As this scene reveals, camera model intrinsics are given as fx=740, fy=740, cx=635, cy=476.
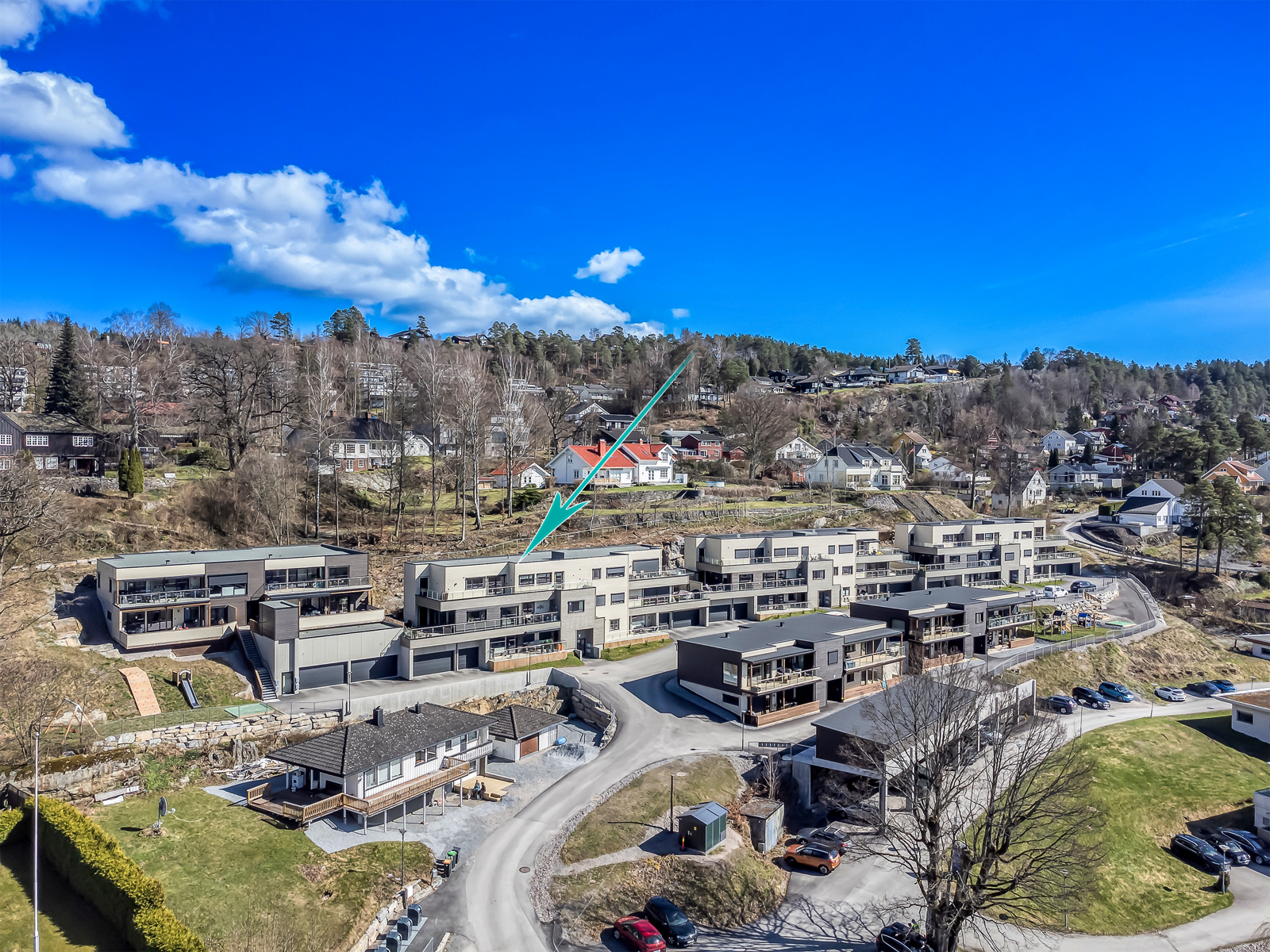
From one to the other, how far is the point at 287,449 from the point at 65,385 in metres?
20.1

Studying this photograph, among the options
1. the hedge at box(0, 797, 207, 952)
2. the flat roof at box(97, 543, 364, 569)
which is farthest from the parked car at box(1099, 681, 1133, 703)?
the hedge at box(0, 797, 207, 952)

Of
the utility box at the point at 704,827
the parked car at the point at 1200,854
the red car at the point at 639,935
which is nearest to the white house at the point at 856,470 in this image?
the parked car at the point at 1200,854

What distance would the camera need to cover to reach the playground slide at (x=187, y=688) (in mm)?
30969

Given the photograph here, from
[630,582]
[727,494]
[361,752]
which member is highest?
[727,494]

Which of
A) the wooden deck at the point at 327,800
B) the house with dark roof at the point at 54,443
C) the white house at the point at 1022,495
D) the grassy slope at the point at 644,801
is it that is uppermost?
the house with dark roof at the point at 54,443

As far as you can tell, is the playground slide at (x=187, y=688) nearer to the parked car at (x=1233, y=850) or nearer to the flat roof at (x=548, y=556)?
the flat roof at (x=548, y=556)

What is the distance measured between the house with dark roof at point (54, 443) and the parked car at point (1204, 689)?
73994 mm

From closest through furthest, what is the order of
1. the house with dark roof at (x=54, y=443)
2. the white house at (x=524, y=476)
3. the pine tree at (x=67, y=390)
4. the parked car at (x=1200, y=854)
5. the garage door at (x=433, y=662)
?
1. the parked car at (x=1200, y=854)
2. the garage door at (x=433, y=662)
3. the house with dark roof at (x=54, y=443)
4. the pine tree at (x=67, y=390)
5. the white house at (x=524, y=476)

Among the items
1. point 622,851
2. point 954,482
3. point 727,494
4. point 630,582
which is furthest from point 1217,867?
point 954,482

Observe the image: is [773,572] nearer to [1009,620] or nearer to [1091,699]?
[1009,620]

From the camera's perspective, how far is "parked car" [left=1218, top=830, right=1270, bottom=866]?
29.3 meters

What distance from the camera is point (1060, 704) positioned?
41906mm

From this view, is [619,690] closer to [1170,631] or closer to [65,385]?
[1170,631]

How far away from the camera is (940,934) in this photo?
20.6 m
